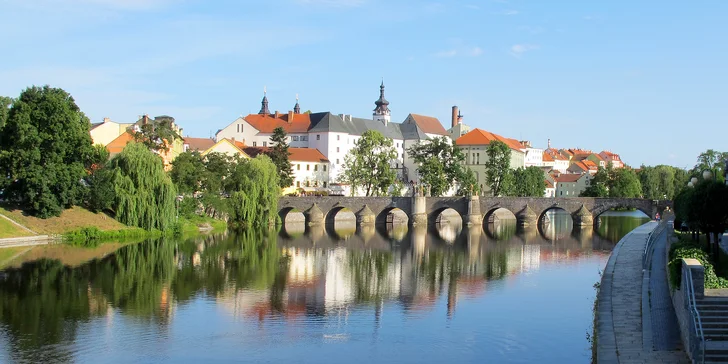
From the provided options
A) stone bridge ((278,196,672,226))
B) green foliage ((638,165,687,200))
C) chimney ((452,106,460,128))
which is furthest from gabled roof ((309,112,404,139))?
green foliage ((638,165,687,200))

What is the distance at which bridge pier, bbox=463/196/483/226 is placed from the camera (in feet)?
234

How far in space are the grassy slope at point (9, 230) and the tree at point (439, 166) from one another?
45.4 m

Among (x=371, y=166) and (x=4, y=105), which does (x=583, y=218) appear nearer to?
(x=371, y=166)

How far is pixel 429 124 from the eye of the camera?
381 feet

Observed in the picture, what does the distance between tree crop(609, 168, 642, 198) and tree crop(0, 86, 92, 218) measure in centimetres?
7745

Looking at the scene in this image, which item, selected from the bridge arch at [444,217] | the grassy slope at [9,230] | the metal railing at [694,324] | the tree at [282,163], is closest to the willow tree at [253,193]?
the tree at [282,163]

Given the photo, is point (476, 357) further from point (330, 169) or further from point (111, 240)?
point (330, 169)

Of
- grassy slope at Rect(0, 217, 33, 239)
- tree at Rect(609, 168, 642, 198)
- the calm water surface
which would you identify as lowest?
the calm water surface

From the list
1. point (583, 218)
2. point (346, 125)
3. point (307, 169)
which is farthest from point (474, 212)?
point (346, 125)

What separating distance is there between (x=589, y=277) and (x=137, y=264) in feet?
70.8

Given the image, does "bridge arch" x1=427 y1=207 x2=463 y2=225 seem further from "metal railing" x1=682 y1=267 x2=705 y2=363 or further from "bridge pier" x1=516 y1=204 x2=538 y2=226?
"metal railing" x1=682 y1=267 x2=705 y2=363

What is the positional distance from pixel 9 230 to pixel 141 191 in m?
8.87

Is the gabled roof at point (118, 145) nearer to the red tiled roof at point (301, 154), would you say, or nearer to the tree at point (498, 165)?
the red tiled roof at point (301, 154)

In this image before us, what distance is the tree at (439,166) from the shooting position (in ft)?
271
